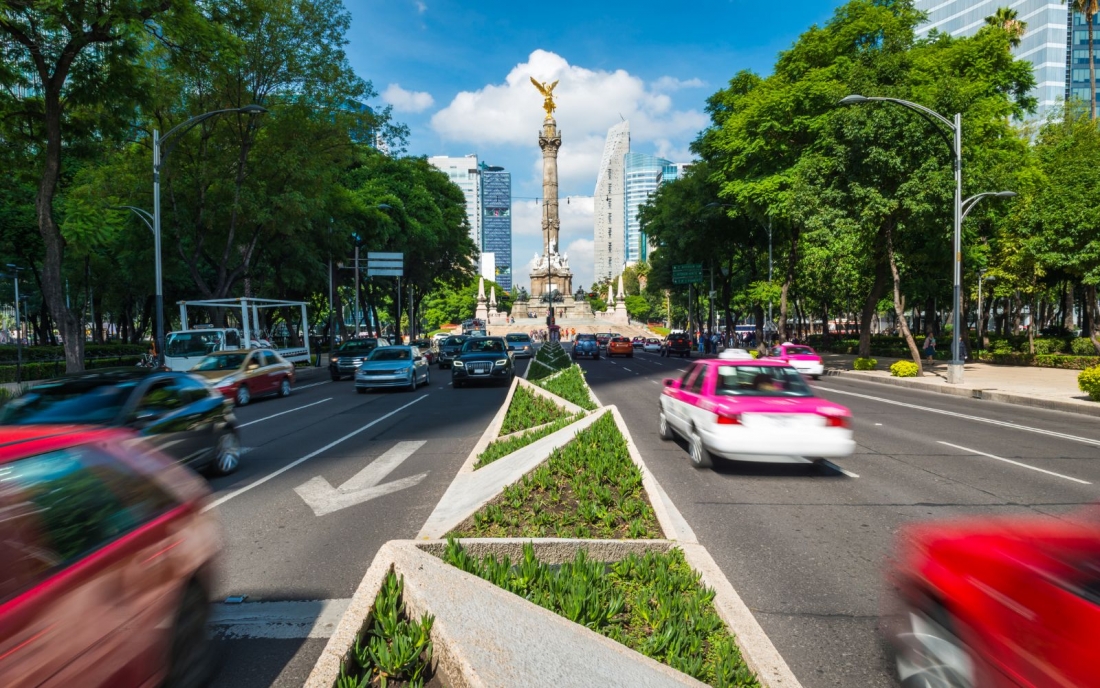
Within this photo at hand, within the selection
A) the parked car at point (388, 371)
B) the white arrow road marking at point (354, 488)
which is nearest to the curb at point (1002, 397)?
the white arrow road marking at point (354, 488)

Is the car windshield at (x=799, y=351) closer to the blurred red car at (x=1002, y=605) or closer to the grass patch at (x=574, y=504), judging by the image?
the grass patch at (x=574, y=504)

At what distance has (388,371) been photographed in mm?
21422

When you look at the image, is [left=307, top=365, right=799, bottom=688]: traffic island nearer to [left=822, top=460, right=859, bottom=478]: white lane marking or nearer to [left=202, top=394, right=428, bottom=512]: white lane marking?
[left=202, top=394, right=428, bottom=512]: white lane marking

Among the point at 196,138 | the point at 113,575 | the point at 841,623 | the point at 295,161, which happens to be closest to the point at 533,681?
the point at 113,575

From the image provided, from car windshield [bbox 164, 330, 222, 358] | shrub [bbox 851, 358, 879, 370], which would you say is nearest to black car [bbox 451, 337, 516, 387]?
car windshield [bbox 164, 330, 222, 358]

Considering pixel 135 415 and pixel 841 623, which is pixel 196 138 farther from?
pixel 841 623

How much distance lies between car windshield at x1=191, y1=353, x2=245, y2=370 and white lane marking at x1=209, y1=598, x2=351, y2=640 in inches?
620

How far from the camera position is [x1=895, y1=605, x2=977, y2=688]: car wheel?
9.70ft

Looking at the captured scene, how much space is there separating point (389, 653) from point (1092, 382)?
1935cm

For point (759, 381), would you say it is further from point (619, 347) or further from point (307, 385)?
point (619, 347)

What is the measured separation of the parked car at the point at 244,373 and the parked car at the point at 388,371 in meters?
2.35

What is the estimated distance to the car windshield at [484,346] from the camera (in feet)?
79.0

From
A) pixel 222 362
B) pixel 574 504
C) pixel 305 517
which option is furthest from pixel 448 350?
pixel 574 504

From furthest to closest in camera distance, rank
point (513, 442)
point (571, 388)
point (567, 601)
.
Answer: point (571, 388), point (513, 442), point (567, 601)
